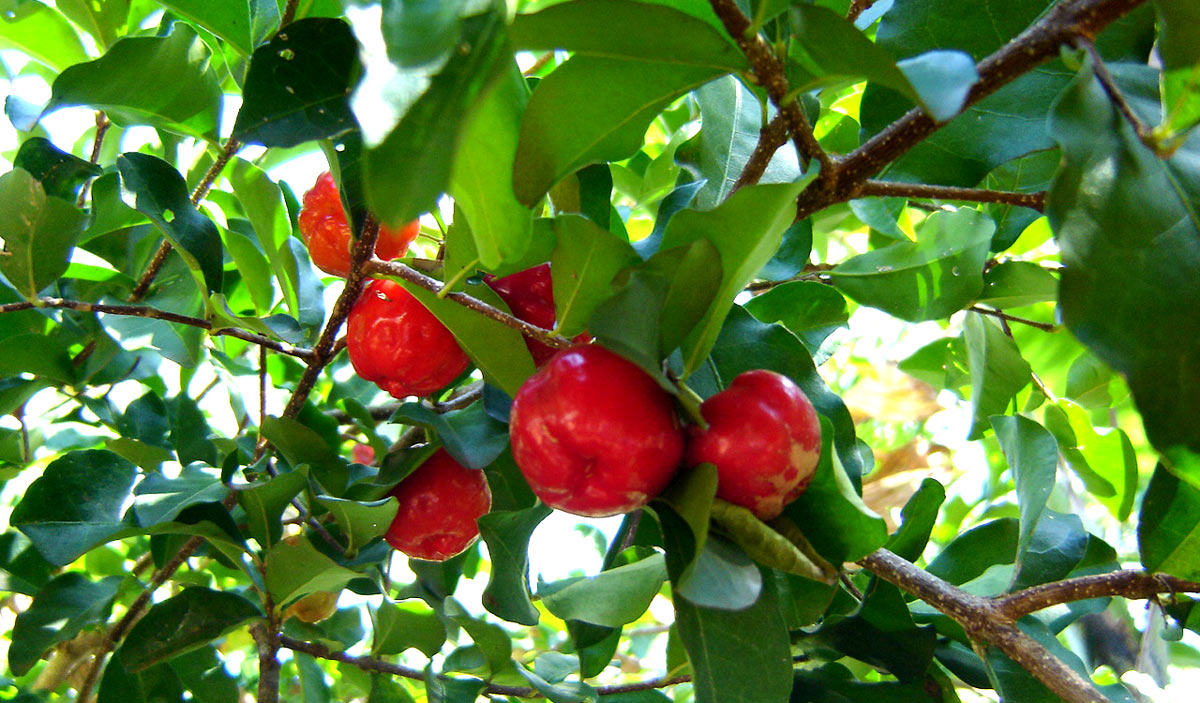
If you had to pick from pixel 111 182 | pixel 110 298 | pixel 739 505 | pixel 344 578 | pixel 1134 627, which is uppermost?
pixel 111 182

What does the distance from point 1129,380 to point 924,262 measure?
436 mm

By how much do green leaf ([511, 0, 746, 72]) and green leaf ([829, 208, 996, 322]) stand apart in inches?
17.3

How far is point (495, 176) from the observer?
65 cm

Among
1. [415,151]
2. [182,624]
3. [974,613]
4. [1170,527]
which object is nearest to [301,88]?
[415,151]

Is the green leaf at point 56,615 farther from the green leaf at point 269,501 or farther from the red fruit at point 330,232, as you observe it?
the red fruit at point 330,232

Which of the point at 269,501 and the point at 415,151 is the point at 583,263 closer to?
the point at 415,151

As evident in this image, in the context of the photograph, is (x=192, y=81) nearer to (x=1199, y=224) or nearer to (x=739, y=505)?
(x=739, y=505)

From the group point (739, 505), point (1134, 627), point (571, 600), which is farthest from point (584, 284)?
point (1134, 627)

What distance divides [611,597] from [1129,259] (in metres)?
0.59

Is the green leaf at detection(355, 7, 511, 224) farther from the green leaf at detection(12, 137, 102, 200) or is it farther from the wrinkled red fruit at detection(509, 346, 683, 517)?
the green leaf at detection(12, 137, 102, 200)

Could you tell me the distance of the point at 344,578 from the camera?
100cm

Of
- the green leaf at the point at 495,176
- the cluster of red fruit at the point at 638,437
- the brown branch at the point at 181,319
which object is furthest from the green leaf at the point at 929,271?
the brown branch at the point at 181,319

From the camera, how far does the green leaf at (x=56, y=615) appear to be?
1.12 meters

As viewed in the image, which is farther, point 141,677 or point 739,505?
point 141,677
